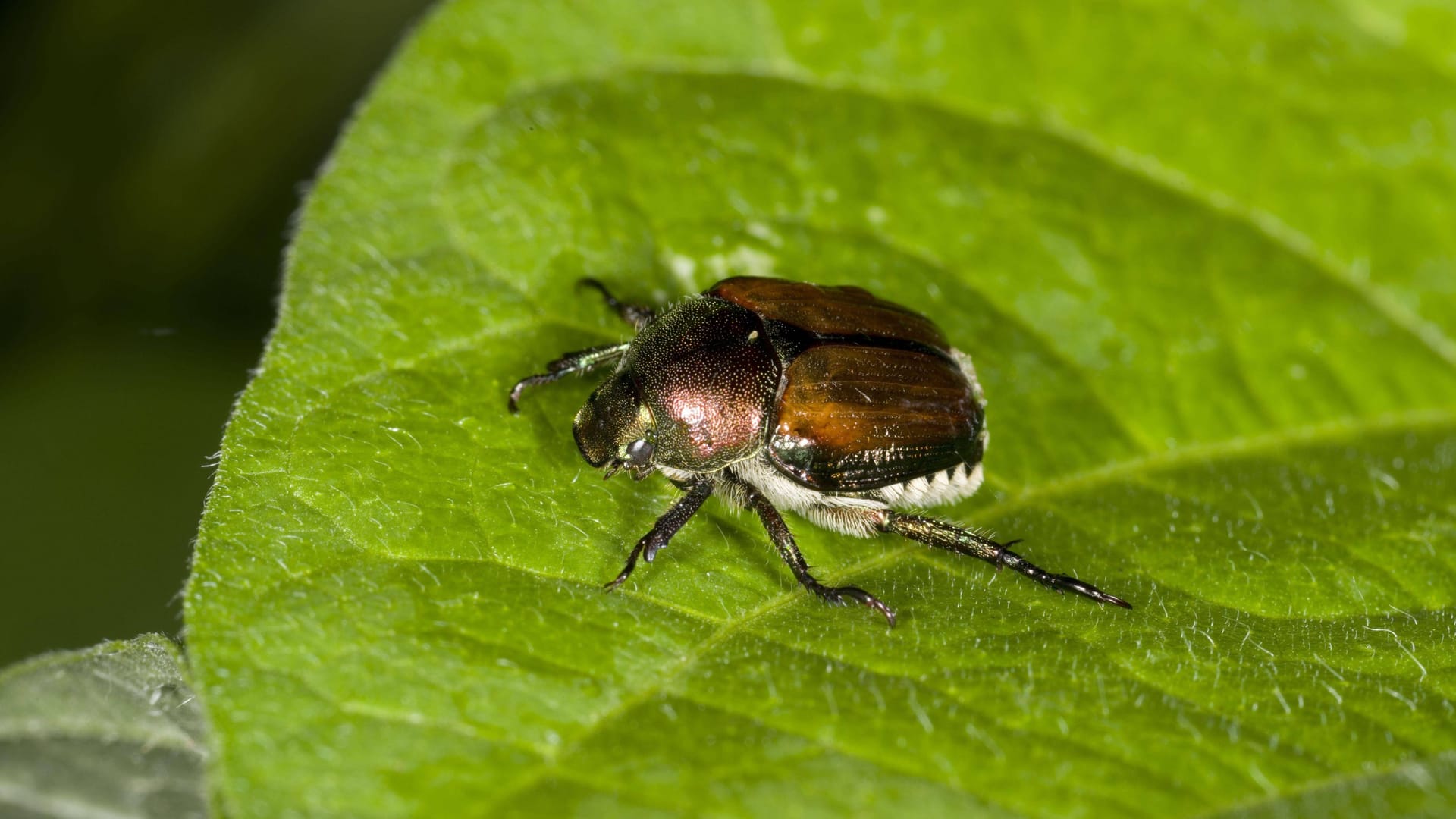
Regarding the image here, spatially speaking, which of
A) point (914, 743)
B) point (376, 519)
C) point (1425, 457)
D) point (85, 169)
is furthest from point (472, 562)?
point (85, 169)

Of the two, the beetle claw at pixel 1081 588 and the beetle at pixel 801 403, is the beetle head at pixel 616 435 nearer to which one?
the beetle at pixel 801 403

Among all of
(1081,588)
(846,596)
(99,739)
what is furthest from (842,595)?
(99,739)

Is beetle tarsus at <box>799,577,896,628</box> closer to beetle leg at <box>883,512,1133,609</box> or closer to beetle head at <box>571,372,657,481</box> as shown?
beetle leg at <box>883,512,1133,609</box>

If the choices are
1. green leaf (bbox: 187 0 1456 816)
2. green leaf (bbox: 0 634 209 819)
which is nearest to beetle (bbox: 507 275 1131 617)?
green leaf (bbox: 187 0 1456 816)

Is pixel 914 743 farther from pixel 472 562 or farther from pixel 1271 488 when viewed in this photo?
pixel 1271 488

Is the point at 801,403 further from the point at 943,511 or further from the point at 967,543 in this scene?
the point at 967,543

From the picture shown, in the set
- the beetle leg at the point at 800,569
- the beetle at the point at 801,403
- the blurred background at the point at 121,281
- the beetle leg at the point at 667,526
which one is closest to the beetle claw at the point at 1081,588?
the beetle at the point at 801,403
